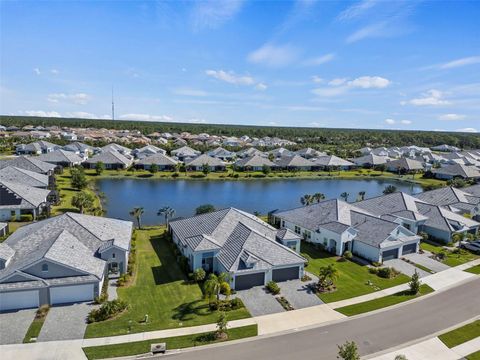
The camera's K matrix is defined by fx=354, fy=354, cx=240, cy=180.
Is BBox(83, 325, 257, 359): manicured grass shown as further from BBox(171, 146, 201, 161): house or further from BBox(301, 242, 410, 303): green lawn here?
BBox(171, 146, 201, 161): house

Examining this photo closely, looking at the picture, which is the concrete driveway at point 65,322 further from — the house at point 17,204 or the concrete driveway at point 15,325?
the house at point 17,204

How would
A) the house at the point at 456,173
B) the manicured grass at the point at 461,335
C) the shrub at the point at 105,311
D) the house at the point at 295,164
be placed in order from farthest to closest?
1. the house at the point at 295,164
2. the house at the point at 456,173
3. the shrub at the point at 105,311
4. the manicured grass at the point at 461,335

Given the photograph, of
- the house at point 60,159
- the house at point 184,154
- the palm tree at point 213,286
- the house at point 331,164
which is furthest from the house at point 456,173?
the house at point 60,159

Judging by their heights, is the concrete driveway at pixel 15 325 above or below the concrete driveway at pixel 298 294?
above

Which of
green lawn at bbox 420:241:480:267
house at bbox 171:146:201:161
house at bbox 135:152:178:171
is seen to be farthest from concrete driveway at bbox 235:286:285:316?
house at bbox 171:146:201:161

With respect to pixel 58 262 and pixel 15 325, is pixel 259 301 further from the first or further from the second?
pixel 15 325

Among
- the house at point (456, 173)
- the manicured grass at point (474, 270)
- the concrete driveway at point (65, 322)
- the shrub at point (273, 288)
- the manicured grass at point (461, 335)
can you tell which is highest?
the house at point (456, 173)

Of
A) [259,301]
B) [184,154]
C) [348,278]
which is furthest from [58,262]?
[184,154]
